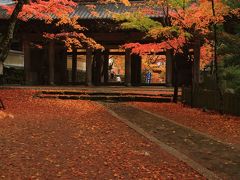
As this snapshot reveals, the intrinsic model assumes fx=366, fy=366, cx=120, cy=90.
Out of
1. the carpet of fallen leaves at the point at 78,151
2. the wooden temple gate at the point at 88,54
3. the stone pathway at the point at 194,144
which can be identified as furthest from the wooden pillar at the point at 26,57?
the stone pathway at the point at 194,144

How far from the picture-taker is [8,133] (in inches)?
415

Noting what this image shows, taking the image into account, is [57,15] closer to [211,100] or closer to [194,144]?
[211,100]

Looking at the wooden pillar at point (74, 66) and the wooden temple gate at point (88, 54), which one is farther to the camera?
the wooden pillar at point (74, 66)

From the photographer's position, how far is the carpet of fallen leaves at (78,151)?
22.6 feet

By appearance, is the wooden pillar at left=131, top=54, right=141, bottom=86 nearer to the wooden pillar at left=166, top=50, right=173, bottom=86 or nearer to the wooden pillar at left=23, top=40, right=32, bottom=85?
the wooden pillar at left=166, top=50, right=173, bottom=86

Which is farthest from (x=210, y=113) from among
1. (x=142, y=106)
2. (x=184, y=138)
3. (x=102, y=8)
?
(x=102, y=8)

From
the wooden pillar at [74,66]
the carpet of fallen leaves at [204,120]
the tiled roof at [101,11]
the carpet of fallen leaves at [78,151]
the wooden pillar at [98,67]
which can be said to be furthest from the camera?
the wooden pillar at [74,66]

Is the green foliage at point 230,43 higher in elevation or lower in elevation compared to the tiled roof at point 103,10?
lower

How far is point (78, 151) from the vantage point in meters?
8.64

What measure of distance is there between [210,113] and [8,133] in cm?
989

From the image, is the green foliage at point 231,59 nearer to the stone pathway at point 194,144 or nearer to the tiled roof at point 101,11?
the stone pathway at point 194,144

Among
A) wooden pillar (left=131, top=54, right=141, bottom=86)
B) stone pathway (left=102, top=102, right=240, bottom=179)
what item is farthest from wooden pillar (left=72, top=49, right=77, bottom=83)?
stone pathway (left=102, top=102, right=240, bottom=179)

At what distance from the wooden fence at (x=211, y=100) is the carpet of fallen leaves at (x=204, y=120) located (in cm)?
47

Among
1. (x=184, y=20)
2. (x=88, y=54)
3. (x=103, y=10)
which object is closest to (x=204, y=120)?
(x=184, y=20)
